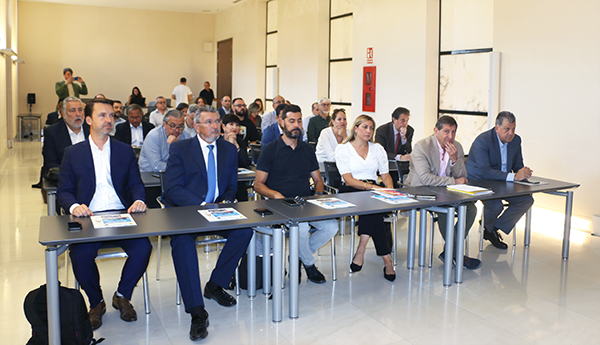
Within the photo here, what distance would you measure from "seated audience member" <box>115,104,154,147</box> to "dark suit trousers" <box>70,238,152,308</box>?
3.53 metres

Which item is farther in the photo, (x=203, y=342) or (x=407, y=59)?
(x=407, y=59)

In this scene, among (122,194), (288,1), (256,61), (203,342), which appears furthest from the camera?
(256,61)

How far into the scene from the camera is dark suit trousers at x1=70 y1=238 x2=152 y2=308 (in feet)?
10.6

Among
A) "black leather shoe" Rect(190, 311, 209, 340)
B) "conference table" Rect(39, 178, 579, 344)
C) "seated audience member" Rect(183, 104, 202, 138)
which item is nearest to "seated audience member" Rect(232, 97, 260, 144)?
"seated audience member" Rect(183, 104, 202, 138)

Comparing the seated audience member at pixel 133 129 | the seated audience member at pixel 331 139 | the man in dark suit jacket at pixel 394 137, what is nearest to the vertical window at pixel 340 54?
the man in dark suit jacket at pixel 394 137

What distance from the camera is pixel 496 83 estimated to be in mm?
7070

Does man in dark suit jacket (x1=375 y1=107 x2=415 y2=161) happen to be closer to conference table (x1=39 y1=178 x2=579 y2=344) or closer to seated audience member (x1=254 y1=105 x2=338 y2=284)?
conference table (x1=39 y1=178 x2=579 y2=344)

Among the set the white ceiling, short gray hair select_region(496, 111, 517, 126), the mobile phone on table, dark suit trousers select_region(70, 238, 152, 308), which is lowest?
dark suit trousers select_region(70, 238, 152, 308)

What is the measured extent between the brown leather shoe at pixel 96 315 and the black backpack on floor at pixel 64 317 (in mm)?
385

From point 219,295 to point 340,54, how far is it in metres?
8.54

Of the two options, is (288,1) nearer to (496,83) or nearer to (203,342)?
(496,83)

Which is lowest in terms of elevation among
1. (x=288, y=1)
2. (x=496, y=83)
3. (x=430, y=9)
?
(x=496, y=83)

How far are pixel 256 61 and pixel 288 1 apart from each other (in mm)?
2493

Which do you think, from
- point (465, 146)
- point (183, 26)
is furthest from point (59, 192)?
point (183, 26)
